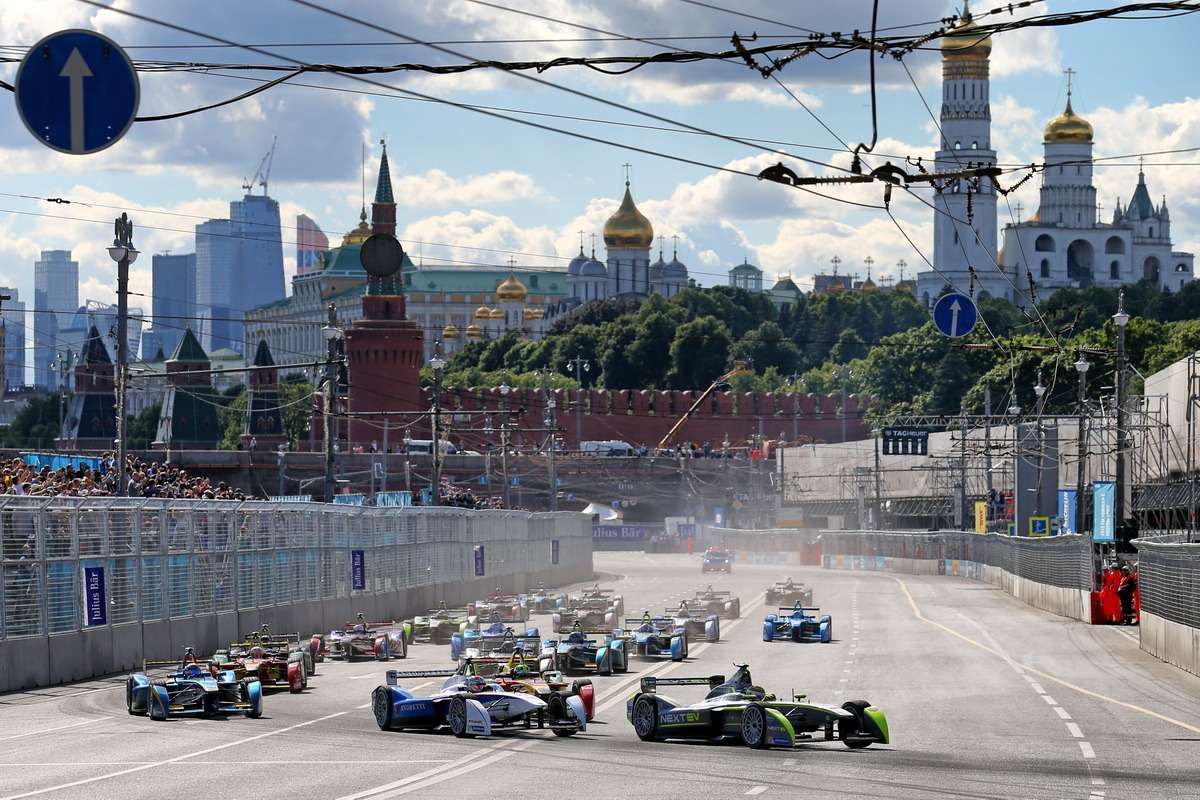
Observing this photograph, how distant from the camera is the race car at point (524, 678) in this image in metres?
24.3

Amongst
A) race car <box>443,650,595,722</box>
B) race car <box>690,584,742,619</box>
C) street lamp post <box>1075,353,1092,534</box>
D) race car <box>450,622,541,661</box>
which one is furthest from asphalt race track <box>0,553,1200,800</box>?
street lamp post <box>1075,353,1092,534</box>

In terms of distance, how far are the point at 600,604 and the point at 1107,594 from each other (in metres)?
13.2

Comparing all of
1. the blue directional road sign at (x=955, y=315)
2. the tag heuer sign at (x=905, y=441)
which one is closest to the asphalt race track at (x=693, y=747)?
the blue directional road sign at (x=955, y=315)

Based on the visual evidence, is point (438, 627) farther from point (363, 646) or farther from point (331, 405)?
point (331, 405)

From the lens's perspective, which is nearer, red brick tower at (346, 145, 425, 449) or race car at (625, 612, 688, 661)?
race car at (625, 612, 688, 661)

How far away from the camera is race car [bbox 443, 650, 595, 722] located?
24.3m

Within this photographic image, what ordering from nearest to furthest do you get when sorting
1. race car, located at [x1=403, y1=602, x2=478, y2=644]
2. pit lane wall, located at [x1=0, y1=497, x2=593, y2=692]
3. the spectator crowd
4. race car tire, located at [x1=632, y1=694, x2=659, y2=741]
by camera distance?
race car tire, located at [x1=632, y1=694, x2=659, y2=741] < pit lane wall, located at [x1=0, y1=497, x2=593, y2=692] < race car, located at [x1=403, y1=602, x2=478, y2=644] < the spectator crowd

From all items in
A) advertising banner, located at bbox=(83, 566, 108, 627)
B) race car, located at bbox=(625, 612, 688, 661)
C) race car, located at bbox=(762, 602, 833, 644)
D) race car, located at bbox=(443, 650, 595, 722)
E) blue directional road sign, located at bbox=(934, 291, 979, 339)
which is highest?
blue directional road sign, located at bbox=(934, 291, 979, 339)

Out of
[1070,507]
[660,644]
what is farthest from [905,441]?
[660,644]

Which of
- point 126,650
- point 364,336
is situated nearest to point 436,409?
point 126,650

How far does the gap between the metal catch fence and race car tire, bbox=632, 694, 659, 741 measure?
1177 cm

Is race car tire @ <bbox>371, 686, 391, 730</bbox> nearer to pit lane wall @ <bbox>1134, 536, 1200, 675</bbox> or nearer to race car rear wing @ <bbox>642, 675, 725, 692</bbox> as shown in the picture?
race car rear wing @ <bbox>642, 675, 725, 692</bbox>

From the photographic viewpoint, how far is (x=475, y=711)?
23.5 metres

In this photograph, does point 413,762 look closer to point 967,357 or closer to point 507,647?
point 507,647
